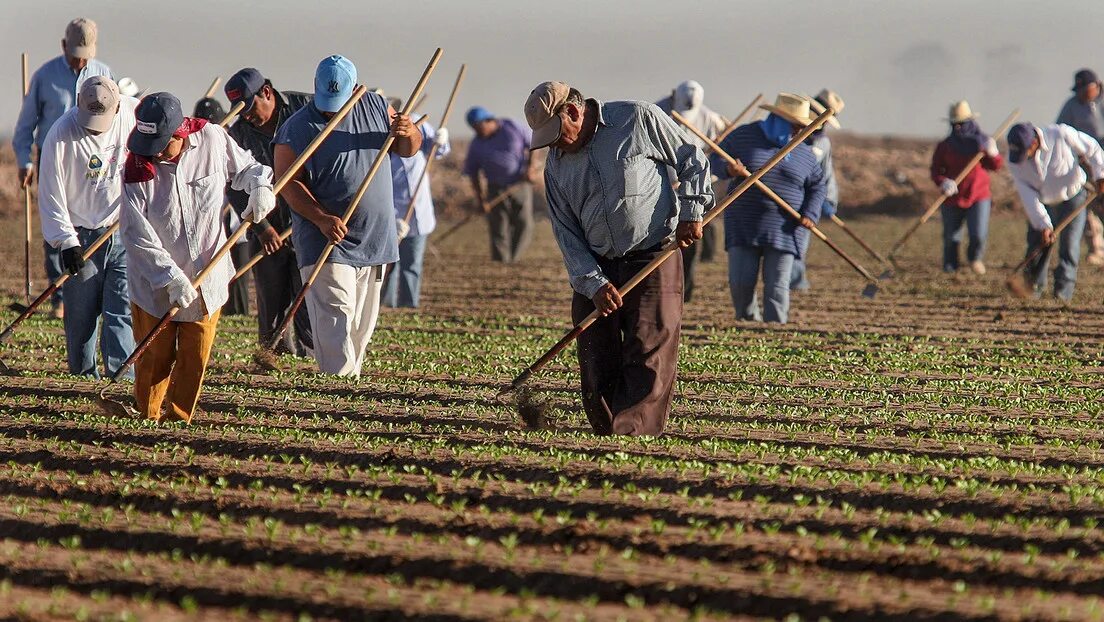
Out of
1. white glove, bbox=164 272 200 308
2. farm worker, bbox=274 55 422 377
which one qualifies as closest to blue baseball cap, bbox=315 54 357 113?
farm worker, bbox=274 55 422 377

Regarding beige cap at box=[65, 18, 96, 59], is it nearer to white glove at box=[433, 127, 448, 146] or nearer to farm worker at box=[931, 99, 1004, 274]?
white glove at box=[433, 127, 448, 146]

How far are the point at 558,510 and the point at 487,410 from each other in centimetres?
214

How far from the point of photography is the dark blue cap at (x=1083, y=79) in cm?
1562

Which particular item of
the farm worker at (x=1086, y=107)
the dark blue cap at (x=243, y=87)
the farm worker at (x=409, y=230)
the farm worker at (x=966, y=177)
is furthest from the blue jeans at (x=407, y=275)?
the farm worker at (x=1086, y=107)

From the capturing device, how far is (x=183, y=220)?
22.7 feet

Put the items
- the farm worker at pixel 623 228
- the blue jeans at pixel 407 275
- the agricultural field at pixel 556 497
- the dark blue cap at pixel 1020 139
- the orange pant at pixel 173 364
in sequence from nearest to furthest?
1. the agricultural field at pixel 556 497
2. the farm worker at pixel 623 228
3. the orange pant at pixel 173 364
4. the dark blue cap at pixel 1020 139
5. the blue jeans at pixel 407 275

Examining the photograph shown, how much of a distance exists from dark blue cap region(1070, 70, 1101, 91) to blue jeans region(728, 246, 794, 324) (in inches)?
226

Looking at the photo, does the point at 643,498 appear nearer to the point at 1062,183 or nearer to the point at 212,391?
the point at 212,391

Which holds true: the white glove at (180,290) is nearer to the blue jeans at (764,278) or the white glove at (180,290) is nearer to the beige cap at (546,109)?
the beige cap at (546,109)

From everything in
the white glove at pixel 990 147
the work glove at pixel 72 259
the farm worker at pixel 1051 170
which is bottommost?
the work glove at pixel 72 259

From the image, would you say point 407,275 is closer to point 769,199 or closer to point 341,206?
point 769,199

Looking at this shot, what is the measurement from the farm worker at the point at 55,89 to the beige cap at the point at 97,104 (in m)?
2.06

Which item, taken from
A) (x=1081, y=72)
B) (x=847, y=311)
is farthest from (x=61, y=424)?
(x=1081, y=72)

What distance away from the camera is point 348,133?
27.4 ft
